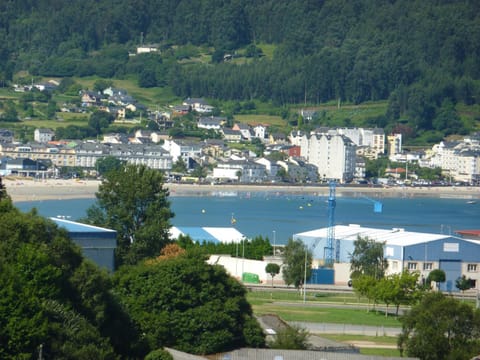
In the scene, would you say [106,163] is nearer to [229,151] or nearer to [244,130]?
[229,151]

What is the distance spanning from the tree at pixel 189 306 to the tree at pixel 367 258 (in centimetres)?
1110

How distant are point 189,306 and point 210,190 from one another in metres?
53.9

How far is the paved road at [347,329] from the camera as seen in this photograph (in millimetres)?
19234

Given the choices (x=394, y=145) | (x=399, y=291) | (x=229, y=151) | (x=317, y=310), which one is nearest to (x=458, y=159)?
(x=394, y=145)

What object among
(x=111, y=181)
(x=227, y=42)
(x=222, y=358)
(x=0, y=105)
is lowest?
(x=222, y=358)

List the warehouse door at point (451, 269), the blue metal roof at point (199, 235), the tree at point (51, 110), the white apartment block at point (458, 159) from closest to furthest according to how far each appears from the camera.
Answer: the warehouse door at point (451, 269) → the blue metal roof at point (199, 235) → the tree at point (51, 110) → the white apartment block at point (458, 159)

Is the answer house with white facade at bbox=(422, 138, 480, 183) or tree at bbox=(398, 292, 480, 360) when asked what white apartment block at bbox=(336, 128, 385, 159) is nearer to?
house with white facade at bbox=(422, 138, 480, 183)

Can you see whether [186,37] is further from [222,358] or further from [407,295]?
[222,358]

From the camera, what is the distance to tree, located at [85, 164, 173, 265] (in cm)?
2316

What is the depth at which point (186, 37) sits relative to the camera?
376 feet

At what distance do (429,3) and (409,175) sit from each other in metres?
42.1

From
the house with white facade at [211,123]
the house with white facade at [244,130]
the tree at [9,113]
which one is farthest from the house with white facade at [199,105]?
the tree at [9,113]

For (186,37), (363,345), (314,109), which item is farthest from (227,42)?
(363,345)

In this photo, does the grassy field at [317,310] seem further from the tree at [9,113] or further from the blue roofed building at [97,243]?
the tree at [9,113]
